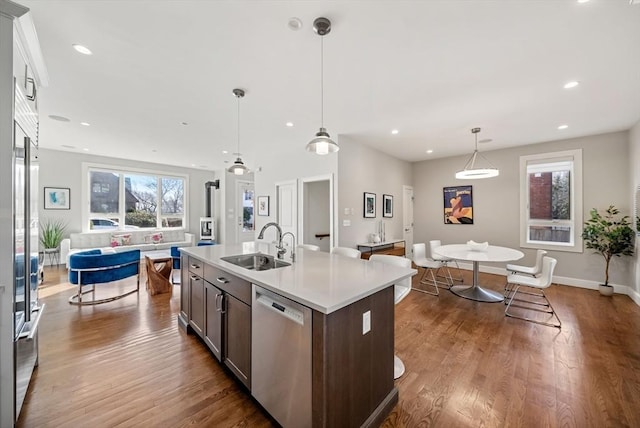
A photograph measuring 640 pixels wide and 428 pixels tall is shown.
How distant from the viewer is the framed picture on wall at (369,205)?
5039 millimetres

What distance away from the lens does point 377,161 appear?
546 centimetres

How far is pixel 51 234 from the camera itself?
5.68 metres

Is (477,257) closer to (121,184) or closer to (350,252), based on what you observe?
(350,252)

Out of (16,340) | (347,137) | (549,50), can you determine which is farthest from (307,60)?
(16,340)

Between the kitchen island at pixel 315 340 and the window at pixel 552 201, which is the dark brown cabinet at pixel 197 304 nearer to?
the kitchen island at pixel 315 340

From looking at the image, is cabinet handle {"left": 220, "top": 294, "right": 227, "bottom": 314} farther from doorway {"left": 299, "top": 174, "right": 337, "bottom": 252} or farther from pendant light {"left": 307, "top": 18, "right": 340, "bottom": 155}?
doorway {"left": 299, "top": 174, "right": 337, "bottom": 252}

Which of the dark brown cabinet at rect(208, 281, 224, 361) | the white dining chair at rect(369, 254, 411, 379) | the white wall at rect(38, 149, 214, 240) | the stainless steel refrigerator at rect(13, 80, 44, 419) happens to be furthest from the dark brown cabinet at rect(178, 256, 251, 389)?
the white wall at rect(38, 149, 214, 240)

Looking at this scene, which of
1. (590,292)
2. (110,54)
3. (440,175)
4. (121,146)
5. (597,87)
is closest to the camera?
(110,54)

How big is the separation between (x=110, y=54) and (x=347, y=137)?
11.1 ft

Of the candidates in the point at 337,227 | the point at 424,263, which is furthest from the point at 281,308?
the point at 424,263

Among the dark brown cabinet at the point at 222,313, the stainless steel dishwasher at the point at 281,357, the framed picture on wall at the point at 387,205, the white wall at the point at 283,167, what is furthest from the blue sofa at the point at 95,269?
the framed picture on wall at the point at 387,205

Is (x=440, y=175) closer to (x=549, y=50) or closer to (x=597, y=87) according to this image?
(x=597, y=87)

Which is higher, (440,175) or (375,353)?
(440,175)

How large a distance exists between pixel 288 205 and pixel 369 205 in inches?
69.2
